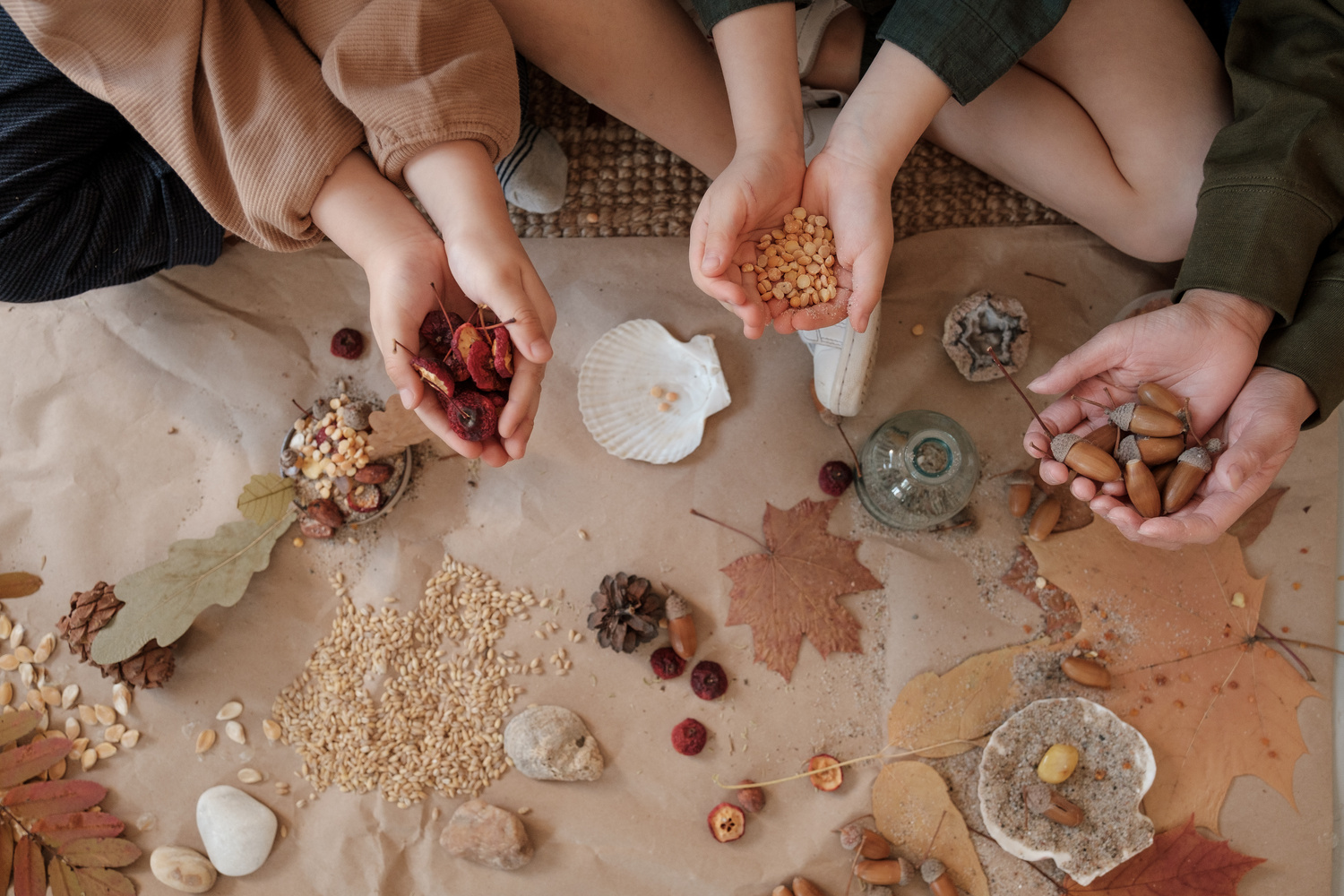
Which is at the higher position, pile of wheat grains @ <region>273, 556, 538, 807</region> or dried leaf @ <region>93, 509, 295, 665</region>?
dried leaf @ <region>93, 509, 295, 665</region>

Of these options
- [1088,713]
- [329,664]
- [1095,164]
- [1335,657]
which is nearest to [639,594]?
[329,664]

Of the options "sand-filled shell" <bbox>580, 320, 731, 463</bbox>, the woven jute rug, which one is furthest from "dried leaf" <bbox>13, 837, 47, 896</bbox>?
the woven jute rug

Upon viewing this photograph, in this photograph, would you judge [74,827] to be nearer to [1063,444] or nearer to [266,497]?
[266,497]

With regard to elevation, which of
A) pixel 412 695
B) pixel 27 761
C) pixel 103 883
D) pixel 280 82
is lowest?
pixel 103 883

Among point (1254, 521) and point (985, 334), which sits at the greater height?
point (985, 334)

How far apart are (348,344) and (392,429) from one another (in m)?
0.24

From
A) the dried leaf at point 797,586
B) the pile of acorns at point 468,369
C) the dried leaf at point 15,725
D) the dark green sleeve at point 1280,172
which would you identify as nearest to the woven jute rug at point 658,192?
the dark green sleeve at point 1280,172

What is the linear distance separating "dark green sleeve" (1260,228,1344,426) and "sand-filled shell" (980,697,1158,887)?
624mm

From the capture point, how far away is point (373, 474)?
60.6 inches

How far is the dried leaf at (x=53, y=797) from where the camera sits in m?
1.49

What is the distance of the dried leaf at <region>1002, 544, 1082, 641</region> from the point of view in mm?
1564

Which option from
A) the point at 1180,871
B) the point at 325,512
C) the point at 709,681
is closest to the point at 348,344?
the point at 325,512

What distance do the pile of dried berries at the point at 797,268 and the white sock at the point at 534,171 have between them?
52 centimetres

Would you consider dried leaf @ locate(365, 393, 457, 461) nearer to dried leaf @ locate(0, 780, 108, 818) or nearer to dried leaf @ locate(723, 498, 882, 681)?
dried leaf @ locate(723, 498, 882, 681)
